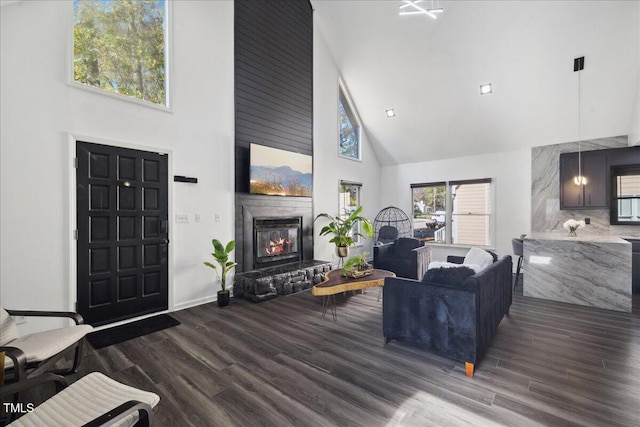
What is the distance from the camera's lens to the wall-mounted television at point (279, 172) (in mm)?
4996

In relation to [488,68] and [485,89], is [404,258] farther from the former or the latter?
[488,68]

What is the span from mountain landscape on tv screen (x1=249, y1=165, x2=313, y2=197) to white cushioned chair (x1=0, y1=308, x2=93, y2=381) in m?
3.10

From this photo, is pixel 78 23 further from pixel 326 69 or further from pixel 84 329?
pixel 326 69

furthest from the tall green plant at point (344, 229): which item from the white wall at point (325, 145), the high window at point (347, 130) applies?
the high window at point (347, 130)

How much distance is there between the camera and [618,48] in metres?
4.37

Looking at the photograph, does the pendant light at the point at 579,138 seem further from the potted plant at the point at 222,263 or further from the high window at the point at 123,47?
the high window at the point at 123,47

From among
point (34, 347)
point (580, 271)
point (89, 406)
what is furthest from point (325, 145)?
point (89, 406)

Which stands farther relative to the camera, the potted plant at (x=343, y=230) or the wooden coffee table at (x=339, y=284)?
the potted plant at (x=343, y=230)

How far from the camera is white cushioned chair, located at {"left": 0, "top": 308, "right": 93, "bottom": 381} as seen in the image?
5.89 feet

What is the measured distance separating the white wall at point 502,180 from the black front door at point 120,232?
6.44 meters

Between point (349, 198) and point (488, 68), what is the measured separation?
13.1 ft

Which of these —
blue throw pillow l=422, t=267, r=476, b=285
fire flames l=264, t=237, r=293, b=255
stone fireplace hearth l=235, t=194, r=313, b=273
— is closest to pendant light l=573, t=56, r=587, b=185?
blue throw pillow l=422, t=267, r=476, b=285

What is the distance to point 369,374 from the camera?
7.91 ft

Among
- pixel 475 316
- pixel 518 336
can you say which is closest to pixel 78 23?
pixel 475 316
